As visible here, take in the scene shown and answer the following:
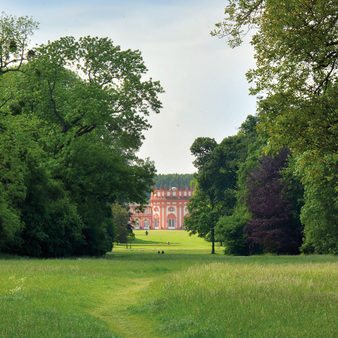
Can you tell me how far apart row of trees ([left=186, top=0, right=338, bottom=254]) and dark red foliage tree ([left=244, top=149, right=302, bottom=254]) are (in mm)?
86

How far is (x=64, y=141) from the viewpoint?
3262 centimetres

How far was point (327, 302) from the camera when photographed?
10977 millimetres

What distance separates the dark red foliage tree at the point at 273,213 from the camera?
146 ft

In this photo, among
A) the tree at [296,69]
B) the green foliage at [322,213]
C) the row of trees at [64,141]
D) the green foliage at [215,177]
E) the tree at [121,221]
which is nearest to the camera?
the tree at [296,69]

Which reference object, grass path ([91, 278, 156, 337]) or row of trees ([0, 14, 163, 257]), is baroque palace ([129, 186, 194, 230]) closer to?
row of trees ([0, 14, 163, 257])

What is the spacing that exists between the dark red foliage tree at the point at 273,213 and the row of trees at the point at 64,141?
1298 cm

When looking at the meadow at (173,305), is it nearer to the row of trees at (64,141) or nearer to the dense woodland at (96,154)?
the dense woodland at (96,154)

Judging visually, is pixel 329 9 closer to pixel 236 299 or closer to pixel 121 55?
pixel 236 299

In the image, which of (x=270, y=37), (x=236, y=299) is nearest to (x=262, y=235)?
(x=270, y=37)

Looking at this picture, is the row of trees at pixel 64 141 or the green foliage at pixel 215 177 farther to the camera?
the green foliage at pixel 215 177

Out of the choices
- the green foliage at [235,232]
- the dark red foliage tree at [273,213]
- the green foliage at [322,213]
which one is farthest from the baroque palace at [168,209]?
the green foliage at [322,213]

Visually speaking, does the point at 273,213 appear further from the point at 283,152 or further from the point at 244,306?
the point at 244,306

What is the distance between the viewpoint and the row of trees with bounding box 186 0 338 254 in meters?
14.9

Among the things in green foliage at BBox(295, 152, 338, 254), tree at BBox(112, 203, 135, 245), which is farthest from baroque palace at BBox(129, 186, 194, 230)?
green foliage at BBox(295, 152, 338, 254)
